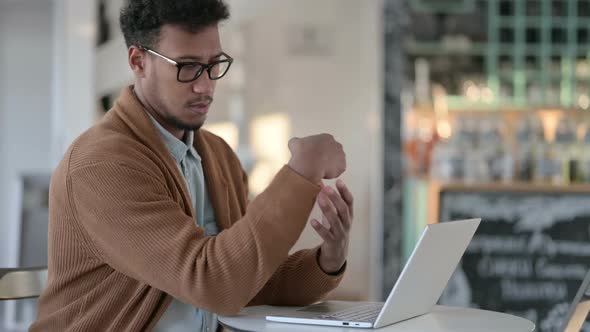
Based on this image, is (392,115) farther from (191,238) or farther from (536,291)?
(191,238)

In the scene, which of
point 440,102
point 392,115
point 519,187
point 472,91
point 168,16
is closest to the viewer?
point 168,16

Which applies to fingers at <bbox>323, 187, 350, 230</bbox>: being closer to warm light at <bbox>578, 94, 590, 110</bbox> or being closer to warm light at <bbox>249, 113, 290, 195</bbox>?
warm light at <bbox>249, 113, 290, 195</bbox>

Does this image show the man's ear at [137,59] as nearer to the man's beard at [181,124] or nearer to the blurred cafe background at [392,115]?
the man's beard at [181,124]

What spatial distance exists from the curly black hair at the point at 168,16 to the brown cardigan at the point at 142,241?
130 millimetres

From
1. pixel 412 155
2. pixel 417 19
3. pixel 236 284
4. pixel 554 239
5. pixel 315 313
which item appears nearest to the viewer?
pixel 236 284

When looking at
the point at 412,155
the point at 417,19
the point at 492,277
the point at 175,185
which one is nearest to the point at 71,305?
the point at 175,185

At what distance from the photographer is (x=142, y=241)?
1763 millimetres

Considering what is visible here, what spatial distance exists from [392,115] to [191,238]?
411 cm

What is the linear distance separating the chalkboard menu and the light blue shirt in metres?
2.60

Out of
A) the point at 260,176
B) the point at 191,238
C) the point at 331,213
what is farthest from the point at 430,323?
the point at 260,176

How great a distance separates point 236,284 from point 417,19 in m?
7.00

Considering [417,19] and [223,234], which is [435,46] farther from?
[223,234]

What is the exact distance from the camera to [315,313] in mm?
1916

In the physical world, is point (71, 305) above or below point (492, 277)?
above
